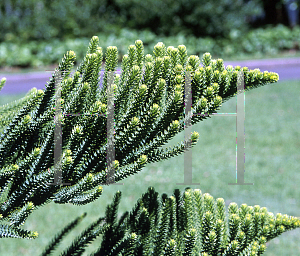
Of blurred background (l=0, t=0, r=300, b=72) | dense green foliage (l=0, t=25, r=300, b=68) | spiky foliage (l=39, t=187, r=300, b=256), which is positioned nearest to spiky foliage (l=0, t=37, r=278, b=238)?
spiky foliage (l=39, t=187, r=300, b=256)

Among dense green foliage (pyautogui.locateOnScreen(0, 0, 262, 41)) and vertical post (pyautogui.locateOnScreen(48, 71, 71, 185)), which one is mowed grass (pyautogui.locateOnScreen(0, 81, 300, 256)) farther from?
dense green foliage (pyautogui.locateOnScreen(0, 0, 262, 41))

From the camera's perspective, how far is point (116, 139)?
1.46 m

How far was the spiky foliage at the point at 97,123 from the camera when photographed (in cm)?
143

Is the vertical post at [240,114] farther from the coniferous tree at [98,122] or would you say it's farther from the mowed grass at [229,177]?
the mowed grass at [229,177]

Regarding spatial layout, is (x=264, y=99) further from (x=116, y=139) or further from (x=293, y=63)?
(x=116, y=139)

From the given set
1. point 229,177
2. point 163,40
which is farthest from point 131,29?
point 229,177

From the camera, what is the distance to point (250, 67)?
44.4 feet

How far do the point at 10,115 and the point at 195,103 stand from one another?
3.08ft

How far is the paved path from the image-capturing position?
1268cm

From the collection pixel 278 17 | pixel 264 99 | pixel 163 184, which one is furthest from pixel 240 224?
pixel 278 17

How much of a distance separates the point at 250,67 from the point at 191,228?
1264cm

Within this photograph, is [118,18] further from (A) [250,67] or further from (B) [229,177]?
(B) [229,177]

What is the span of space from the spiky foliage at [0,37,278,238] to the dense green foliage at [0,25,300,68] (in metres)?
13.4

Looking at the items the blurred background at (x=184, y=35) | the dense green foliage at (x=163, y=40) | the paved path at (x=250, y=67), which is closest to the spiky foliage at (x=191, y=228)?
the blurred background at (x=184, y=35)
